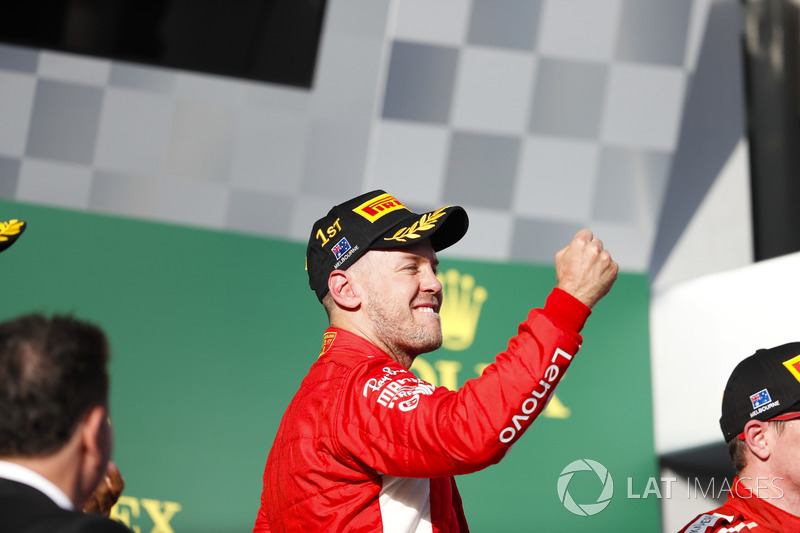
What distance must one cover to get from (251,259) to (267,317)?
0.20 meters

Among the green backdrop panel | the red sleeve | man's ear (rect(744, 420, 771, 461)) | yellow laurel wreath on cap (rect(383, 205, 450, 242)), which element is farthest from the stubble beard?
the green backdrop panel

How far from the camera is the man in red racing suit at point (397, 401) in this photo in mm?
968

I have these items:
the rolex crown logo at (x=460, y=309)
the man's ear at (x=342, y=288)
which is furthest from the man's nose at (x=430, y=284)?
the rolex crown logo at (x=460, y=309)

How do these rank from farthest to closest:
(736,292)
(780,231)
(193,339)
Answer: (780,231) → (193,339) → (736,292)

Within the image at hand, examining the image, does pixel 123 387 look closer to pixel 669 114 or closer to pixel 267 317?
pixel 267 317

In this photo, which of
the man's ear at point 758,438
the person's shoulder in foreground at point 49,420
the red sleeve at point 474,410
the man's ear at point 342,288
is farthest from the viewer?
the man's ear at point 758,438

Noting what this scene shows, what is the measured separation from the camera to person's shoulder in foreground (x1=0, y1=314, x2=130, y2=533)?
0.79m

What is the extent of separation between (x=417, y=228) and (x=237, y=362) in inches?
54.2

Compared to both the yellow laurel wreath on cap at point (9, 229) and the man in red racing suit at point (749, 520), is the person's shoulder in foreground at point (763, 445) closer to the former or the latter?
the man in red racing suit at point (749, 520)

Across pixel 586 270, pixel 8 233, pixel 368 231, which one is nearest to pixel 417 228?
pixel 368 231

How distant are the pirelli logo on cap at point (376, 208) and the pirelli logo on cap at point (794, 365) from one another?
0.77 metres

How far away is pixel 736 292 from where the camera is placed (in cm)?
231

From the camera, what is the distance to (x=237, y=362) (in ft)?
8.19

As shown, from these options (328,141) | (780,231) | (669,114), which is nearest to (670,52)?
(669,114)
